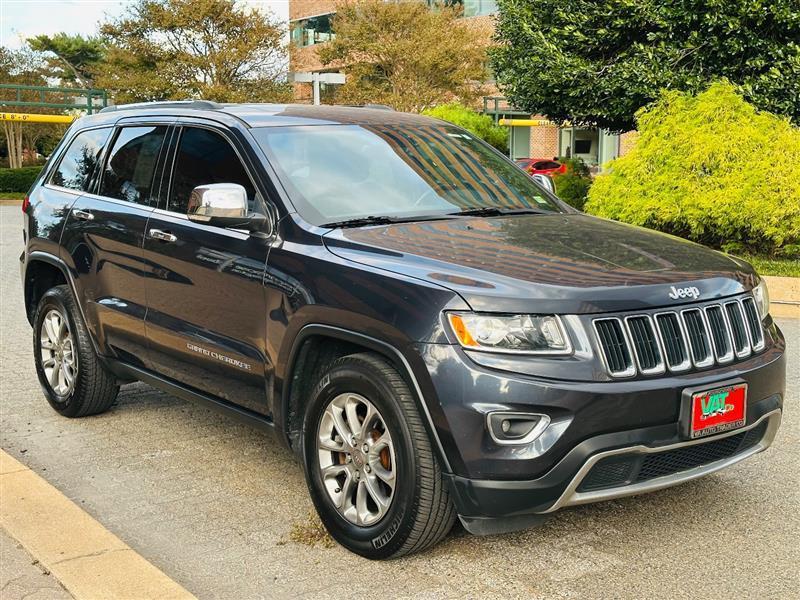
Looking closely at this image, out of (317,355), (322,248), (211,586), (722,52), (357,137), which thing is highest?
(722,52)

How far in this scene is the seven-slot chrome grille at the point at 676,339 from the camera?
12.4ft

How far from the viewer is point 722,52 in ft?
47.3

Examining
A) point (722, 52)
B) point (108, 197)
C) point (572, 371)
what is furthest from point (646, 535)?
point (722, 52)

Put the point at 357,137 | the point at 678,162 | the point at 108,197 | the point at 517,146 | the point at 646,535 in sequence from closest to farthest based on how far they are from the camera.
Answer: the point at 646,535 < the point at 357,137 < the point at 108,197 < the point at 678,162 < the point at 517,146

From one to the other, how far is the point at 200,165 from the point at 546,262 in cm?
210

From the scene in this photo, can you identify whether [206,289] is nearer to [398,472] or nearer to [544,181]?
[398,472]

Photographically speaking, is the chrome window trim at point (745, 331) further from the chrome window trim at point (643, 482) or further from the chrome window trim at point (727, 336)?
the chrome window trim at point (643, 482)

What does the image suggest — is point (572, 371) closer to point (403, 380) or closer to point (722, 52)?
point (403, 380)

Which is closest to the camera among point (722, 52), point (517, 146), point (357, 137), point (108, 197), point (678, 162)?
point (357, 137)

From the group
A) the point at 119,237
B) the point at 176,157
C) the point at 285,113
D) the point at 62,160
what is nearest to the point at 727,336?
the point at 285,113

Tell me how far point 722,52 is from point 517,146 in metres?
42.3

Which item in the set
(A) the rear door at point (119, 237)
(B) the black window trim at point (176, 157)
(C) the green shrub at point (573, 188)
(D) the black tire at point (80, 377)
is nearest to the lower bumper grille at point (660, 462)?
(B) the black window trim at point (176, 157)

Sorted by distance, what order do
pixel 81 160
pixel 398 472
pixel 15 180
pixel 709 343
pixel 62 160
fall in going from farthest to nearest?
pixel 15 180, pixel 62 160, pixel 81 160, pixel 709 343, pixel 398 472

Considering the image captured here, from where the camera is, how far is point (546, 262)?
4.08 metres
